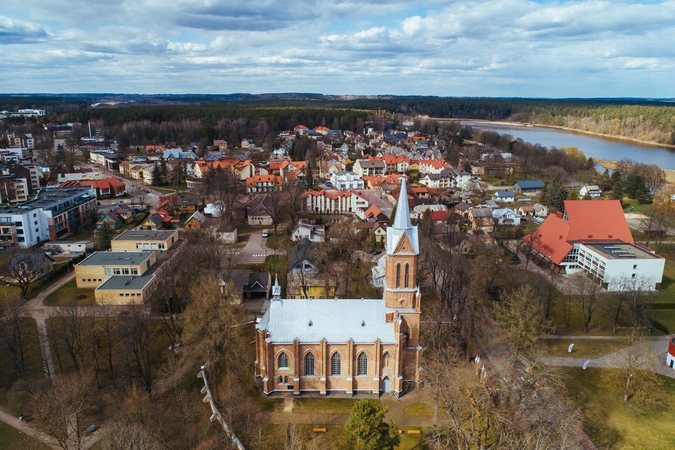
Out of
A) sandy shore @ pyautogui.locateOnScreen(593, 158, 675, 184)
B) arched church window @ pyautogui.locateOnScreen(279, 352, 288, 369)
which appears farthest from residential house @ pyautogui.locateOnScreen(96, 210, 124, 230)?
sandy shore @ pyautogui.locateOnScreen(593, 158, 675, 184)

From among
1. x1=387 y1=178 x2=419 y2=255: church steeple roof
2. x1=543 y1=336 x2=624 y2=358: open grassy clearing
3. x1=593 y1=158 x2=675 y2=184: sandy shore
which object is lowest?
x1=543 y1=336 x2=624 y2=358: open grassy clearing

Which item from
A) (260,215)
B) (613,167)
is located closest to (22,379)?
(260,215)

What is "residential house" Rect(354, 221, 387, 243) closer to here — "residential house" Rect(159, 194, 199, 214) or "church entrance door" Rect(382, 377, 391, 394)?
"residential house" Rect(159, 194, 199, 214)

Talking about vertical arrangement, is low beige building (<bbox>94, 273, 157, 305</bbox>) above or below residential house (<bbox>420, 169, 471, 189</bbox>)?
below

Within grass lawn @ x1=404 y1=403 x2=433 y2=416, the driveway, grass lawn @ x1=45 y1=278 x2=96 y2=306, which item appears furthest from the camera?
the driveway

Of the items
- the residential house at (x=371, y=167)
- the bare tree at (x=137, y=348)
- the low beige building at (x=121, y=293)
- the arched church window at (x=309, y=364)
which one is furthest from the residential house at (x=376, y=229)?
the residential house at (x=371, y=167)

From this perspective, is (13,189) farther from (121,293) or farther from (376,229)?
(376,229)
